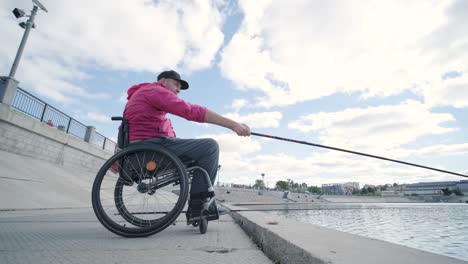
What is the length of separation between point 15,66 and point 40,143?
348 centimetres

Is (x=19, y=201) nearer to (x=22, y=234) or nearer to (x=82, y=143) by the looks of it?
(x=22, y=234)

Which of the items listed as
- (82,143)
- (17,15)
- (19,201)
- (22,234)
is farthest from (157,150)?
(82,143)

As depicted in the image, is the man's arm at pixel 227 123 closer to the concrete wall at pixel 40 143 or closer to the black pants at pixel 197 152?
the black pants at pixel 197 152

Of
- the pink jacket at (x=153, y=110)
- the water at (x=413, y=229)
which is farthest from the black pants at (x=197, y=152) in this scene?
the water at (x=413, y=229)

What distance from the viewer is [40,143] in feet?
38.1

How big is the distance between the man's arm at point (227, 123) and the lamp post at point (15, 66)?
1120 cm

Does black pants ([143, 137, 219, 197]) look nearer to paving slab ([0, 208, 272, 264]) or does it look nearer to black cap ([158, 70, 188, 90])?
paving slab ([0, 208, 272, 264])

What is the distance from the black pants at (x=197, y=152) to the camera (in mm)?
2318

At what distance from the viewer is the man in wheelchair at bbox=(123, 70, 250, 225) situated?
2.28m

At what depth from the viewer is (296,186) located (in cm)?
15025

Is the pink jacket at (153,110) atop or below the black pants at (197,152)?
atop

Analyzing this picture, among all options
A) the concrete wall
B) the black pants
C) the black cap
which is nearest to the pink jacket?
the black pants

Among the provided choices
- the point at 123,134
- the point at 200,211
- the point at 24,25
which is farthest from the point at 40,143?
the point at 200,211

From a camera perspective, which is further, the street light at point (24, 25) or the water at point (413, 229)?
the street light at point (24, 25)
